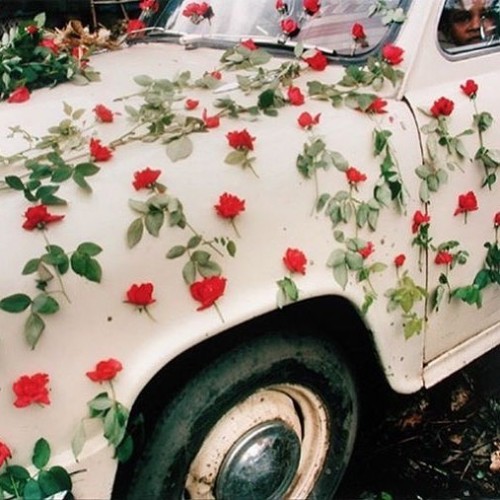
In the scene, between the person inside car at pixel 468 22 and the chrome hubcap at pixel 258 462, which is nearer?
the chrome hubcap at pixel 258 462

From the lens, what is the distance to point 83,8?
8898 millimetres

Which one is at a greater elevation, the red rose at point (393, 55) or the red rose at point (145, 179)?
the red rose at point (393, 55)

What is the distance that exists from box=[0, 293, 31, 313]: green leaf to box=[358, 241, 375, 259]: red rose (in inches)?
37.5

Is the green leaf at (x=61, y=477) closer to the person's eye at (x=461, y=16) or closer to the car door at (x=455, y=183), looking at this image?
the car door at (x=455, y=183)

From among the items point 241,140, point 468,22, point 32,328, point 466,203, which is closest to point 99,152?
point 241,140

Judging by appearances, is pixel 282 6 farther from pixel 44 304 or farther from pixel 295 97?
pixel 44 304

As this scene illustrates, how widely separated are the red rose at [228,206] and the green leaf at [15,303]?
1.72 ft

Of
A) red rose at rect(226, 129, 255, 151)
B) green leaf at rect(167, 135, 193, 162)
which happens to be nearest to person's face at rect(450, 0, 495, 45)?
red rose at rect(226, 129, 255, 151)

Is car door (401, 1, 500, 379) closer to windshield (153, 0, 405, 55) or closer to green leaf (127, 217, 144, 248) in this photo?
windshield (153, 0, 405, 55)

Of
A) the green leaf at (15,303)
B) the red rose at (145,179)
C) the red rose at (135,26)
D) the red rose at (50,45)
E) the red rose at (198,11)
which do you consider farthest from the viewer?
the red rose at (135,26)

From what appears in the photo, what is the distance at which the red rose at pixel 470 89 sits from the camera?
7.87 feet

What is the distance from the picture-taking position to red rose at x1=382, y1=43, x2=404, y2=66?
2301 mm

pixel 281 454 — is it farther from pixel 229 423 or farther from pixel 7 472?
pixel 7 472

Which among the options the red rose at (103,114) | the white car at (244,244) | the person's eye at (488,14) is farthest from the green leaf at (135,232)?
the person's eye at (488,14)
